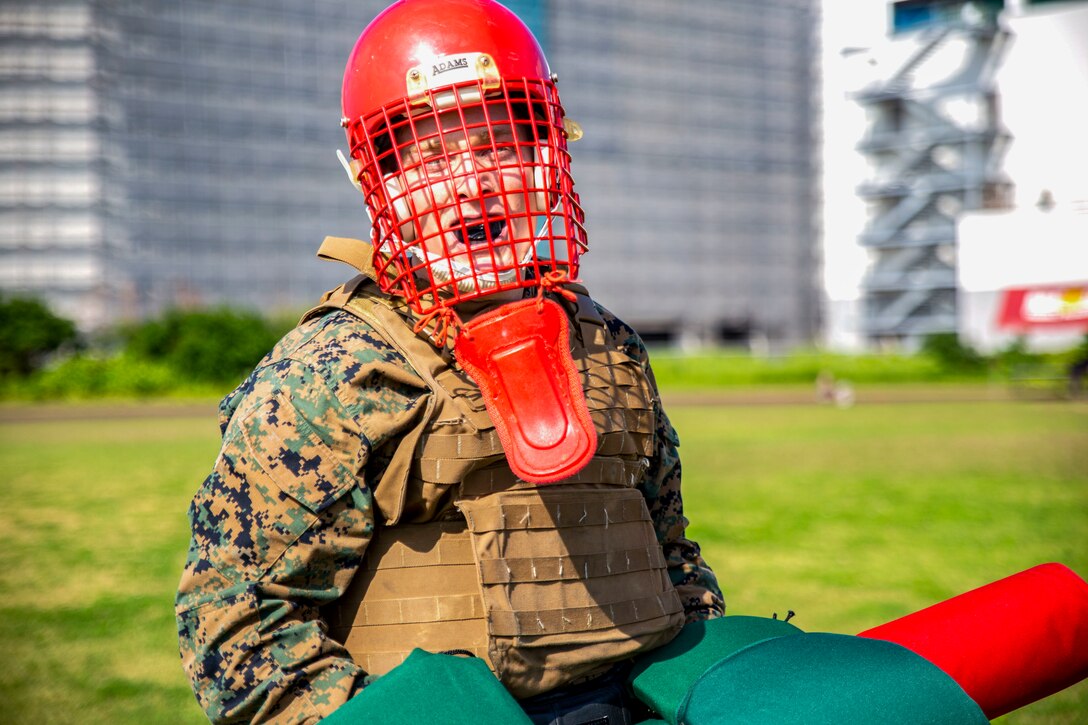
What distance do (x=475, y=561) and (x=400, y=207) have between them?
0.60 m

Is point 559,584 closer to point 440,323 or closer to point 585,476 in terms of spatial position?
point 585,476

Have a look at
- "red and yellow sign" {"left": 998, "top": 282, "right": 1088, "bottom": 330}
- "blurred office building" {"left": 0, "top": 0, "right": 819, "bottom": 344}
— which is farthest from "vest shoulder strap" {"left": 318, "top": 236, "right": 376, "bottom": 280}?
"blurred office building" {"left": 0, "top": 0, "right": 819, "bottom": 344}

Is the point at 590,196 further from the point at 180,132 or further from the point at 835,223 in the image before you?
the point at 180,132

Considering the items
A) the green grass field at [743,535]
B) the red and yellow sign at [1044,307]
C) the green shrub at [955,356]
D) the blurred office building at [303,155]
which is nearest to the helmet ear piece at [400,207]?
the green grass field at [743,535]

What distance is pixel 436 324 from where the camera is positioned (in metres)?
1.73

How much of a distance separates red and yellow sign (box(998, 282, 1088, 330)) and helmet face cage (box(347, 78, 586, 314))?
1544 inches

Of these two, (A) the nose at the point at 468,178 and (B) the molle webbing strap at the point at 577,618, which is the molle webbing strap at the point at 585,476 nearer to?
(B) the molle webbing strap at the point at 577,618

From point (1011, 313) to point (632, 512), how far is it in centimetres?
4186

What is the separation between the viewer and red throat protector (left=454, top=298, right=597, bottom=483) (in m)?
1.53

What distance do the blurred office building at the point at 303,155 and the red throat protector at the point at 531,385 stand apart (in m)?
59.3

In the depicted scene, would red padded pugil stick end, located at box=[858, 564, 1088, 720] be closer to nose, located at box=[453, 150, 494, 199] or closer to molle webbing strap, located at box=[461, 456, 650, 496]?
molle webbing strap, located at box=[461, 456, 650, 496]

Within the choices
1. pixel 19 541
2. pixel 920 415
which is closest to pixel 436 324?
pixel 19 541

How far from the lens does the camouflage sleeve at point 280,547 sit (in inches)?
62.8

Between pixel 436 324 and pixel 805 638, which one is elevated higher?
pixel 436 324
